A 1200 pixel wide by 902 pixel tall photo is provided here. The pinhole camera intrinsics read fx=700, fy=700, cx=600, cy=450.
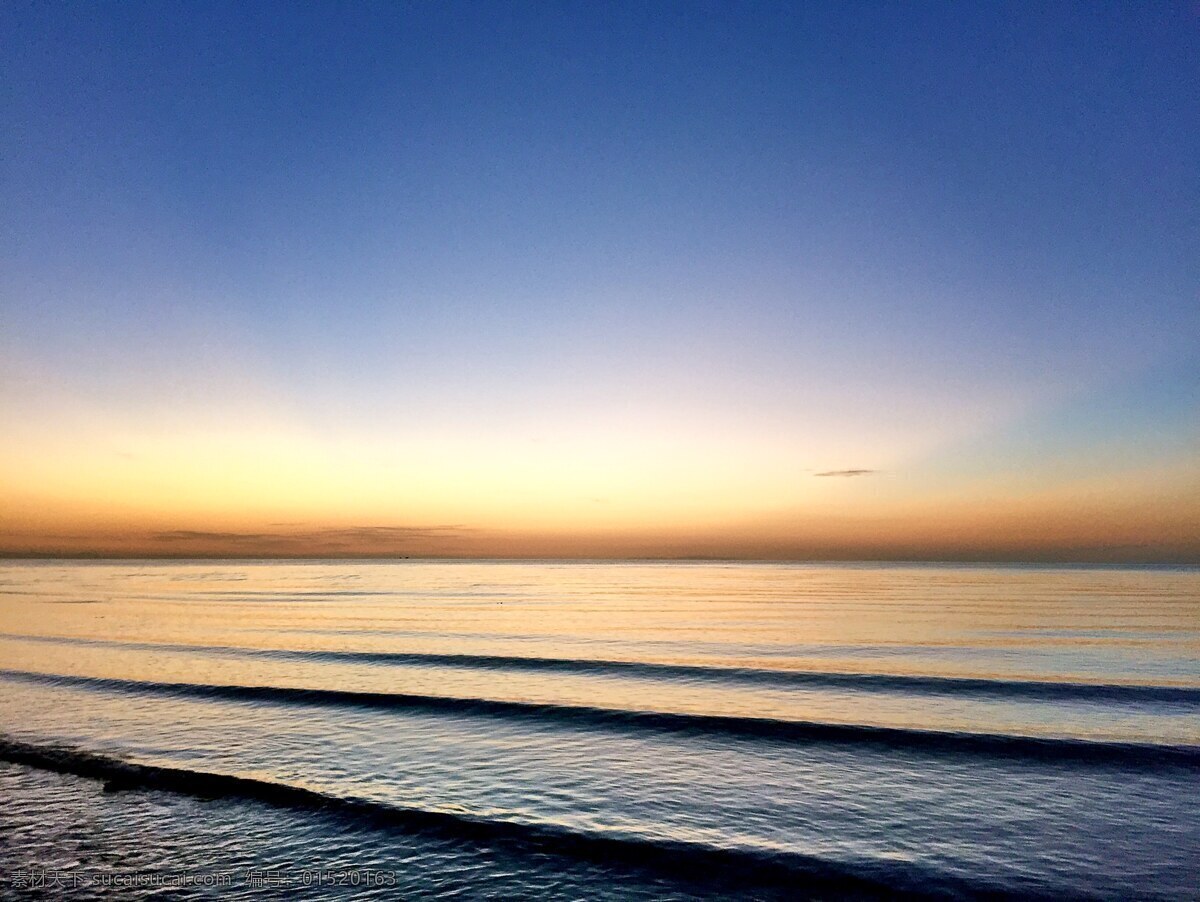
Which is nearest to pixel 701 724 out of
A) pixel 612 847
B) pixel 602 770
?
pixel 602 770

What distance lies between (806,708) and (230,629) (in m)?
37.8

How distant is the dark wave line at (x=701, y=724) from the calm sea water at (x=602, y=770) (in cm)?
12

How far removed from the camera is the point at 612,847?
11.1 metres

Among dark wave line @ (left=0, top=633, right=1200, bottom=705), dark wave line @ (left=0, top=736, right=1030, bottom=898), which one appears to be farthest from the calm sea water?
dark wave line @ (left=0, top=633, right=1200, bottom=705)

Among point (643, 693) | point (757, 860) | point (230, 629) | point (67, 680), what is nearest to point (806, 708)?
point (643, 693)

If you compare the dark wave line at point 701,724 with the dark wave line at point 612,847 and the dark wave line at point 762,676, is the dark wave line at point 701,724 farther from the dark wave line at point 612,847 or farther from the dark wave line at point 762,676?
the dark wave line at point 612,847

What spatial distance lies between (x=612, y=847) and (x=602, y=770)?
4.54m

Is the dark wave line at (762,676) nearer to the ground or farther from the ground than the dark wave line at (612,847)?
nearer to the ground

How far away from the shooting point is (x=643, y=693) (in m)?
24.5

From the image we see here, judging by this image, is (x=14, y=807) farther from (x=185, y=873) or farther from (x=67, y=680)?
(x=67, y=680)

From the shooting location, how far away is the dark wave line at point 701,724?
57.0 feet

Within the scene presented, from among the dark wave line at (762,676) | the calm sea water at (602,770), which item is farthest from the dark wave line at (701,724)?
the dark wave line at (762,676)

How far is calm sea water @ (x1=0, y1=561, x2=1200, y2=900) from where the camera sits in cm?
1029

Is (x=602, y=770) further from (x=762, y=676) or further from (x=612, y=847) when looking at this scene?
(x=762, y=676)
